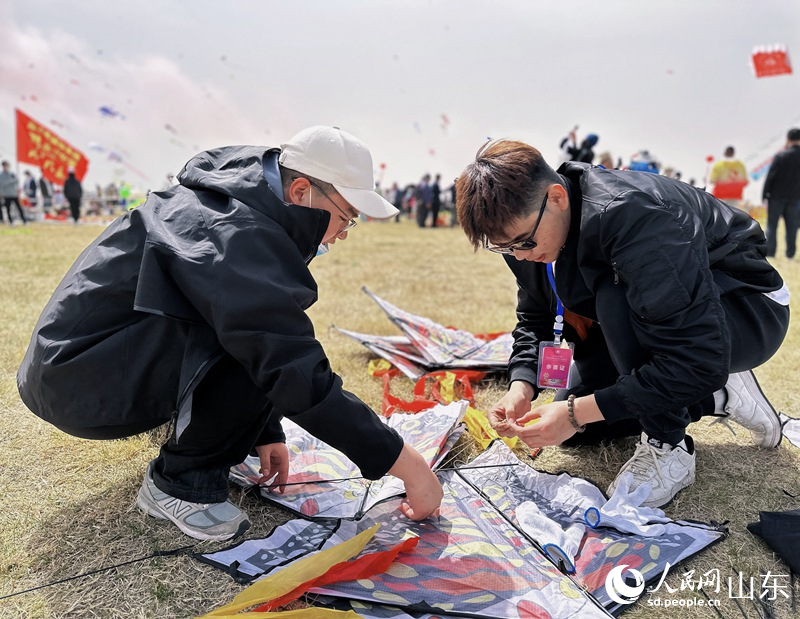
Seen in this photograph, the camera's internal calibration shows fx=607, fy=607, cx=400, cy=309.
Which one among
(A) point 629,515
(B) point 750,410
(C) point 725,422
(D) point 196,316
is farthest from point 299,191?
(C) point 725,422

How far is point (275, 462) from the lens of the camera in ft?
6.55

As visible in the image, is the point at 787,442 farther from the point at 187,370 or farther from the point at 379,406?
the point at 187,370

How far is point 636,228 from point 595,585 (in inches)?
35.8

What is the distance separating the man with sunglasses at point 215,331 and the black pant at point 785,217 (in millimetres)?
7775

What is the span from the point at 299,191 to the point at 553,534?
3.82ft

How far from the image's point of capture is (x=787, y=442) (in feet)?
7.85

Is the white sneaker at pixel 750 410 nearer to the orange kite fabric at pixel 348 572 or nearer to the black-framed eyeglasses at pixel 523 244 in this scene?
the black-framed eyeglasses at pixel 523 244

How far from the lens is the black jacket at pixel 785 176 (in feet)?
24.6

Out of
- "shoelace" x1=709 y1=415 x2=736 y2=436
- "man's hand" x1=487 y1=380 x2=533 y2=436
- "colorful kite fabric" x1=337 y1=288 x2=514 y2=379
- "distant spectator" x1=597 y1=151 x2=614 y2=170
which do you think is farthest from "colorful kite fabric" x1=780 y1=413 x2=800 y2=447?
"distant spectator" x1=597 y1=151 x2=614 y2=170

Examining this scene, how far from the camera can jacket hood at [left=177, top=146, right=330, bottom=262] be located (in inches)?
57.7

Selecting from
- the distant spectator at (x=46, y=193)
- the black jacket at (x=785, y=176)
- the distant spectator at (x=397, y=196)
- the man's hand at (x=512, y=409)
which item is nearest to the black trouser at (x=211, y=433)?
→ the man's hand at (x=512, y=409)

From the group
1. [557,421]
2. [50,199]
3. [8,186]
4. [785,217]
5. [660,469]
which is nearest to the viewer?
[557,421]

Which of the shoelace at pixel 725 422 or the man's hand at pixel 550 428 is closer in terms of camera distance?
the man's hand at pixel 550 428

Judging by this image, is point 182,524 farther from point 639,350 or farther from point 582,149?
point 582,149
